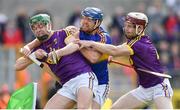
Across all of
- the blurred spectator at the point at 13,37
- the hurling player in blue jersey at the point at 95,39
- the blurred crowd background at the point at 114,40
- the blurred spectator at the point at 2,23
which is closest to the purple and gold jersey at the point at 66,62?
the hurling player in blue jersey at the point at 95,39

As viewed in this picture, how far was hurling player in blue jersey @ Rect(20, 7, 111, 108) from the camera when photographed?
16.7m

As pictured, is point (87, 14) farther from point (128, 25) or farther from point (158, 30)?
point (158, 30)

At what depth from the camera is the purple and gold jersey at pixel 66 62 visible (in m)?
16.8

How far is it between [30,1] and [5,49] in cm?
636

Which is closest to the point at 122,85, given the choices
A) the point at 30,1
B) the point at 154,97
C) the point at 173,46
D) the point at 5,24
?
the point at 173,46

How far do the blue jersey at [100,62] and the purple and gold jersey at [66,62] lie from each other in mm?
232

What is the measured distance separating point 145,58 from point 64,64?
1279 mm

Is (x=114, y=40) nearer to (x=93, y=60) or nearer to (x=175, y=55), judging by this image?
(x=175, y=55)

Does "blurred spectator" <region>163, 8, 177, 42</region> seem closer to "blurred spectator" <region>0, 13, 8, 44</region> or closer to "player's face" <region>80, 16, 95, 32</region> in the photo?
"blurred spectator" <region>0, 13, 8, 44</region>

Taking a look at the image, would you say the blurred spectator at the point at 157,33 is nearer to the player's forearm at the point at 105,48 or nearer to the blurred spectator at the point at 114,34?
the blurred spectator at the point at 114,34

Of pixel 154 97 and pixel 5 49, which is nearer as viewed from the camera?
pixel 154 97

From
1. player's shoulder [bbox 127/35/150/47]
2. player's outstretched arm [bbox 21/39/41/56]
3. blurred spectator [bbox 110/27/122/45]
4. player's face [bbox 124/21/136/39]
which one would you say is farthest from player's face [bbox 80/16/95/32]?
blurred spectator [bbox 110/27/122/45]

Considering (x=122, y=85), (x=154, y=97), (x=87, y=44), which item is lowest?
(x=122, y=85)

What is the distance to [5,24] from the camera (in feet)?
92.3
